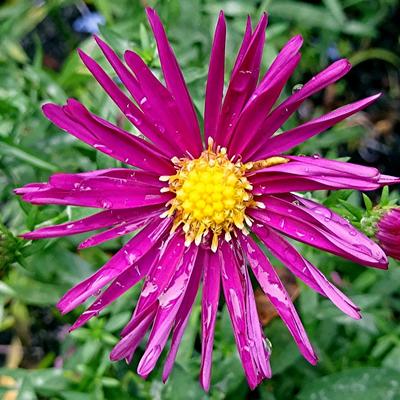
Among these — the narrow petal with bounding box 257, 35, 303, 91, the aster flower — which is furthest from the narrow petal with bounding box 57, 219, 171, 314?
the narrow petal with bounding box 257, 35, 303, 91

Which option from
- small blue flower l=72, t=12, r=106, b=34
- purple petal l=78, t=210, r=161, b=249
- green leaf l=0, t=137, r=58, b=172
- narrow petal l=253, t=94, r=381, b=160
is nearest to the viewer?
narrow petal l=253, t=94, r=381, b=160

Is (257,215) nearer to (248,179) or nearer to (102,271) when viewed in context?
(248,179)

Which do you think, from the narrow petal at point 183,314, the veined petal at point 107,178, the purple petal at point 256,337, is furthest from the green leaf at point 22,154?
the purple petal at point 256,337

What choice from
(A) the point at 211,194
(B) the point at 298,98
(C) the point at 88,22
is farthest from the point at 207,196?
(C) the point at 88,22

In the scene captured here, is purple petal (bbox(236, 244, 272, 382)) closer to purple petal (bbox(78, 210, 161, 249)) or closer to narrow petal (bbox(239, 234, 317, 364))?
narrow petal (bbox(239, 234, 317, 364))

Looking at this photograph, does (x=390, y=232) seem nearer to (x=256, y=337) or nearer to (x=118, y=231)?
(x=256, y=337)
